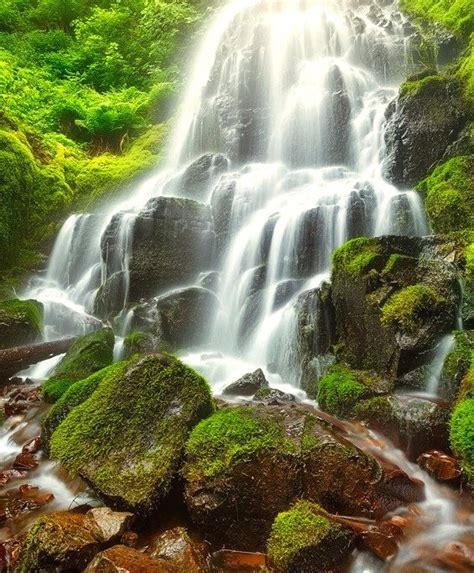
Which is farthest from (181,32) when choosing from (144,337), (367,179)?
(144,337)

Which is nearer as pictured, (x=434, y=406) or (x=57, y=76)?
(x=434, y=406)

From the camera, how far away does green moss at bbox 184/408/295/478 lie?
329 centimetres

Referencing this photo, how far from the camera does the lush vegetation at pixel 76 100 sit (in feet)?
43.4

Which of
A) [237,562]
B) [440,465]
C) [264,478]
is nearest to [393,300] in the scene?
[440,465]

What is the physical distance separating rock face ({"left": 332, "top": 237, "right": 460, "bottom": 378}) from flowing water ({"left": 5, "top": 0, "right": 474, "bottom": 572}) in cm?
73

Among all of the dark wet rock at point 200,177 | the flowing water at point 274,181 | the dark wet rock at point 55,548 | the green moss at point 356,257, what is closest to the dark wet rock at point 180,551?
the dark wet rock at point 55,548

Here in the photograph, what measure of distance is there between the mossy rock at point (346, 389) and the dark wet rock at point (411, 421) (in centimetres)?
32

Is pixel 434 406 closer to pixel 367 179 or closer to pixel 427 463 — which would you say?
pixel 427 463

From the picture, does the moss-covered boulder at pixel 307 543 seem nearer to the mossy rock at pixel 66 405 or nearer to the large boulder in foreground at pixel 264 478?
the large boulder in foreground at pixel 264 478

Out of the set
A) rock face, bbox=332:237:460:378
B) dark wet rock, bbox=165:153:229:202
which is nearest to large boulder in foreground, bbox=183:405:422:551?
rock face, bbox=332:237:460:378

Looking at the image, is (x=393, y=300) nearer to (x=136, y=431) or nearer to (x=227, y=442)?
(x=227, y=442)

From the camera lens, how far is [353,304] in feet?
21.0

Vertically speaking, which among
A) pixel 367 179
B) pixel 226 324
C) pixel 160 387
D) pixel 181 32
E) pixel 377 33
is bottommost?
pixel 226 324

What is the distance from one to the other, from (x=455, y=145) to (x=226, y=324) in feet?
21.3
